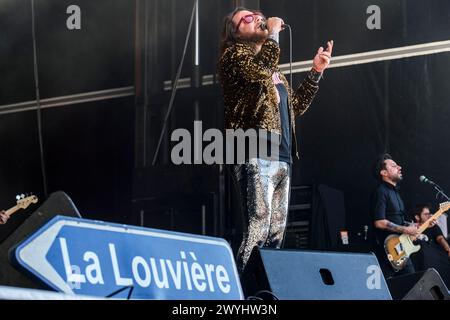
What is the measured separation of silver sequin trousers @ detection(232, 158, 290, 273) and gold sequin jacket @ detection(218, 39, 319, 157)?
0.18 metres

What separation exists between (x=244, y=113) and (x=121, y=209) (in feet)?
10.7

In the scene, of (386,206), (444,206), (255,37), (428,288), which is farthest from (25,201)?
(428,288)

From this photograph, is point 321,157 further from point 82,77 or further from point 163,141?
point 82,77

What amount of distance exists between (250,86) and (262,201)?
529 millimetres

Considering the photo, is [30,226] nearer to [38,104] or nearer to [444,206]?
[444,206]

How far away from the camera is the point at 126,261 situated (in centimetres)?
251

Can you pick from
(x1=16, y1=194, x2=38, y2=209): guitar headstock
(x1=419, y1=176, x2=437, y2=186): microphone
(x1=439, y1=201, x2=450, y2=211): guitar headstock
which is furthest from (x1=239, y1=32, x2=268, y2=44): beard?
(x1=16, y1=194, x2=38, y2=209): guitar headstock

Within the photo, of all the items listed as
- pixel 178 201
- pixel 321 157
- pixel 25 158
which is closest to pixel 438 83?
pixel 321 157

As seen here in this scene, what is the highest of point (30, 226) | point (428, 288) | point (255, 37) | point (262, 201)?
point (255, 37)

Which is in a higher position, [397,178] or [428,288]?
[428,288]

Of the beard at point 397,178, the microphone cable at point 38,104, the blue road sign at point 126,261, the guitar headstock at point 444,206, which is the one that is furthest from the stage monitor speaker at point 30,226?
the microphone cable at point 38,104

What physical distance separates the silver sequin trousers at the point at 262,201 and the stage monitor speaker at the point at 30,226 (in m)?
1.15

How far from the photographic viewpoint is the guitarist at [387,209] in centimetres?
661
